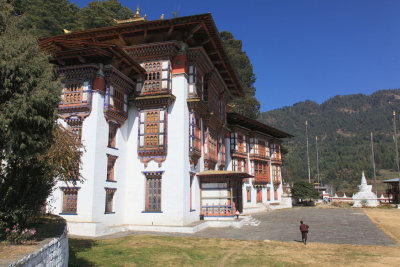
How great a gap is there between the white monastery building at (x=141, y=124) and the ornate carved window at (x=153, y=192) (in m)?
0.07

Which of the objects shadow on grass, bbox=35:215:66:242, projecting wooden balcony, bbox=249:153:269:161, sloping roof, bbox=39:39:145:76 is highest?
sloping roof, bbox=39:39:145:76

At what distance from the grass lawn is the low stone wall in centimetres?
188

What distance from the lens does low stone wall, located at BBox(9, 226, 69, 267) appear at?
6.96 metres

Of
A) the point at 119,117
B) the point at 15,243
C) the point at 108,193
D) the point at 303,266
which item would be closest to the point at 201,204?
the point at 108,193

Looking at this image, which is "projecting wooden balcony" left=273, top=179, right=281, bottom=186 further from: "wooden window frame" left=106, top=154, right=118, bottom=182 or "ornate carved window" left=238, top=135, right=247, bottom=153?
"wooden window frame" left=106, top=154, right=118, bottom=182

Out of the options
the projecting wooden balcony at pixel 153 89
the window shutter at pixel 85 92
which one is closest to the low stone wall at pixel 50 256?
the window shutter at pixel 85 92

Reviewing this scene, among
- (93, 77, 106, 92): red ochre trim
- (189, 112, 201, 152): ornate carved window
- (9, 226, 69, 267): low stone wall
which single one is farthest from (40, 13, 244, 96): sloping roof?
(9, 226, 69, 267): low stone wall

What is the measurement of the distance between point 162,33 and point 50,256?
1752 cm

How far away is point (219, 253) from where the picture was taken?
1379 cm

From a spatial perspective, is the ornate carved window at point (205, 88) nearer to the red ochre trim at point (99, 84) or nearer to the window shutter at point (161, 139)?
the window shutter at point (161, 139)

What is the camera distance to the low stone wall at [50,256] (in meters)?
6.96

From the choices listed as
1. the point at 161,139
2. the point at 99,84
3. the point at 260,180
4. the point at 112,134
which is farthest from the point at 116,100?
the point at 260,180

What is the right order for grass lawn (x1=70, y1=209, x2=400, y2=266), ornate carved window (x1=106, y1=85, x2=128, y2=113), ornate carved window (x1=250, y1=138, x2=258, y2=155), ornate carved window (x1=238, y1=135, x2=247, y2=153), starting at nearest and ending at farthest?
grass lawn (x1=70, y1=209, x2=400, y2=266)
ornate carved window (x1=106, y1=85, x2=128, y2=113)
ornate carved window (x1=238, y1=135, x2=247, y2=153)
ornate carved window (x1=250, y1=138, x2=258, y2=155)

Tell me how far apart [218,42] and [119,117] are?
369 inches
